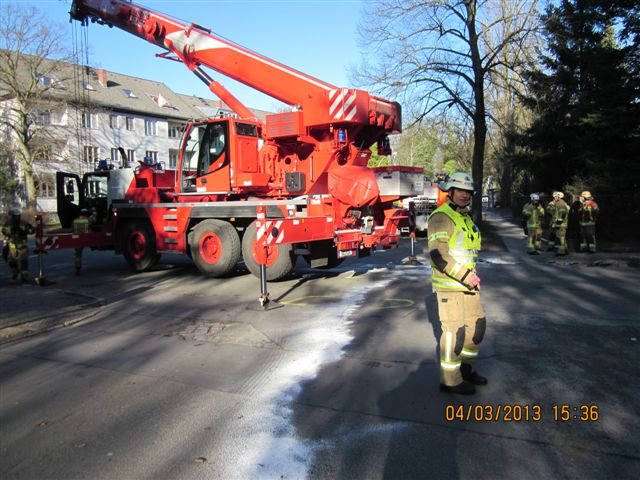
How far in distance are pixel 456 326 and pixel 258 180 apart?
6.96 meters

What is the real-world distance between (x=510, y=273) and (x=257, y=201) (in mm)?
5459

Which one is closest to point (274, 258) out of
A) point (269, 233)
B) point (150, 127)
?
point (269, 233)

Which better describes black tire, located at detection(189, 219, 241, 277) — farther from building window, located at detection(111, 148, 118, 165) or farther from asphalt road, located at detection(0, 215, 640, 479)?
building window, located at detection(111, 148, 118, 165)

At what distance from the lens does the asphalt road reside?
337 cm

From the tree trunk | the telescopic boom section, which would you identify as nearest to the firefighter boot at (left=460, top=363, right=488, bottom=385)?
the telescopic boom section

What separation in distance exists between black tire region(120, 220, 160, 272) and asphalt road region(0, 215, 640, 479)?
335 cm

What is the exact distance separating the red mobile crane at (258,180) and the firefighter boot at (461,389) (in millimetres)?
4172

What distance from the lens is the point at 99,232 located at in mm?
12812

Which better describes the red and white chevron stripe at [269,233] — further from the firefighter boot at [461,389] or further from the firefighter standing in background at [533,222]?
the firefighter standing in background at [533,222]

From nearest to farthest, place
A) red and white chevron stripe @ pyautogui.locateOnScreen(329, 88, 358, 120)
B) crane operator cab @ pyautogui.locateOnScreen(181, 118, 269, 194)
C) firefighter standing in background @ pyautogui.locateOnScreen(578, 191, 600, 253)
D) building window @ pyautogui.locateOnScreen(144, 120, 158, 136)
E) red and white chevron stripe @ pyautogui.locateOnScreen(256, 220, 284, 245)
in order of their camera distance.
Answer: red and white chevron stripe @ pyautogui.locateOnScreen(256, 220, 284, 245)
red and white chevron stripe @ pyautogui.locateOnScreen(329, 88, 358, 120)
crane operator cab @ pyautogui.locateOnScreen(181, 118, 269, 194)
firefighter standing in background @ pyautogui.locateOnScreen(578, 191, 600, 253)
building window @ pyautogui.locateOnScreen(144, 120, 158, 136)

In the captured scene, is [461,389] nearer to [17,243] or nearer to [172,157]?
[17,243]

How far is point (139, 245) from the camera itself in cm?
1230

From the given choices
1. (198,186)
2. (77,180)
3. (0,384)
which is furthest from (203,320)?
(77,180)

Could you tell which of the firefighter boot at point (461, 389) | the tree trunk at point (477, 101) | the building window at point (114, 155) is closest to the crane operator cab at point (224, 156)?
the firefighter boot at point (461, 389)
